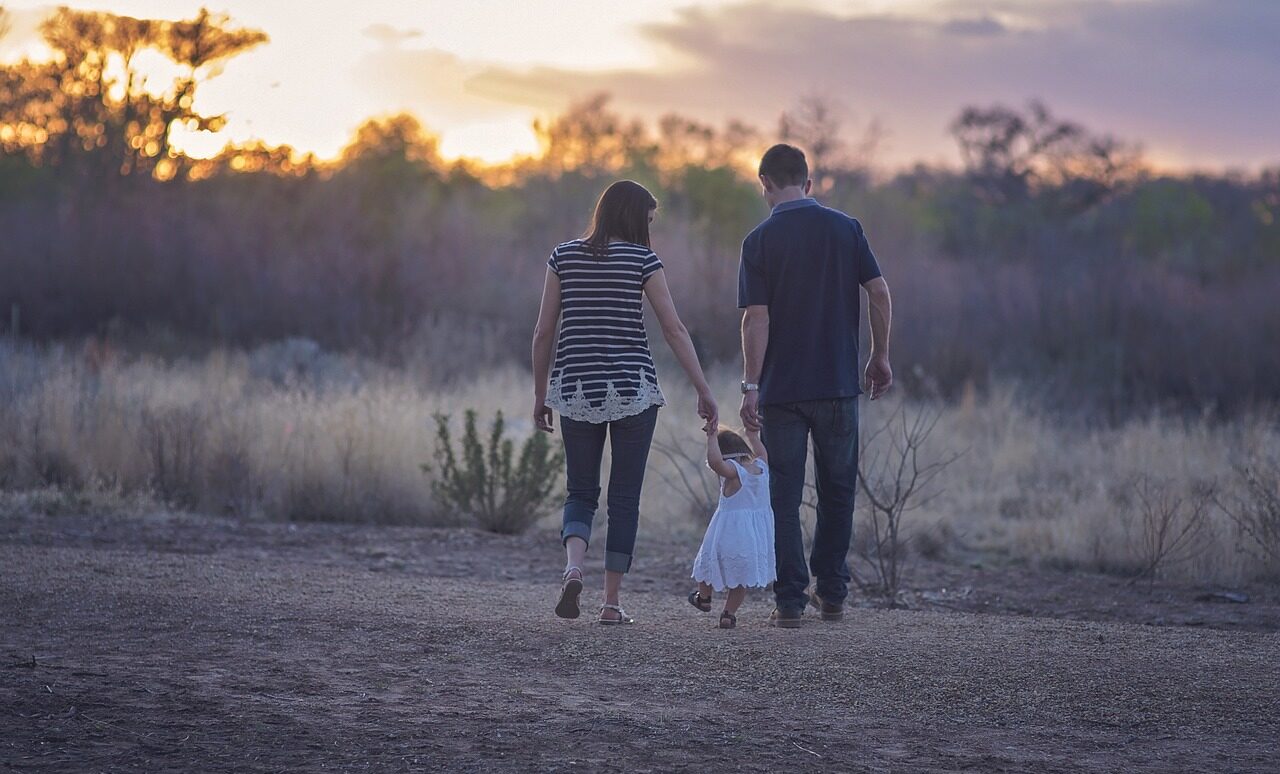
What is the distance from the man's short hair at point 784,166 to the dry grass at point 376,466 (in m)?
3.97

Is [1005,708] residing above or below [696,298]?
below

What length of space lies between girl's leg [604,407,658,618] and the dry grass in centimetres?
376

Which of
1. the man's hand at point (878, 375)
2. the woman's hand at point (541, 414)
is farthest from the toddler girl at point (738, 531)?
the woman's hand at point (541, 414)

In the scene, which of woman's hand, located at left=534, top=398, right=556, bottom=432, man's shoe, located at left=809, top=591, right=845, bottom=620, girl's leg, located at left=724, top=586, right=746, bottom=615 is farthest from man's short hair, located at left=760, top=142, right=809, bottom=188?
man's shoe, located at left=809, top=591, right=845, bottom=620

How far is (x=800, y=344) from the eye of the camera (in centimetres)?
597

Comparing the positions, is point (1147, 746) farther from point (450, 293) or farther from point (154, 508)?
point (450, 293)

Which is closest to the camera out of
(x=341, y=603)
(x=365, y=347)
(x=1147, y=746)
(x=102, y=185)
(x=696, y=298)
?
(x=1147, y=746)

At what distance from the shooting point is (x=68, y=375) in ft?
43.3

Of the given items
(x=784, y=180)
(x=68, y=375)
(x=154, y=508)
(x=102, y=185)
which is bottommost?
(x=154, y=508)

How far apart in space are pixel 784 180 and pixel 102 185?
20518mm

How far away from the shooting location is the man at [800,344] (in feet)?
19.5

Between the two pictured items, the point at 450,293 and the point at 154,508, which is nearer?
the point at 154,508

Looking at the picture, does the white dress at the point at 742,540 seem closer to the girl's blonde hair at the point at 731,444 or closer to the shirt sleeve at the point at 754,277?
the girl's blonde hair at the point at 731,444

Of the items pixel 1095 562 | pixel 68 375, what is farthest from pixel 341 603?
pixel 68 375
